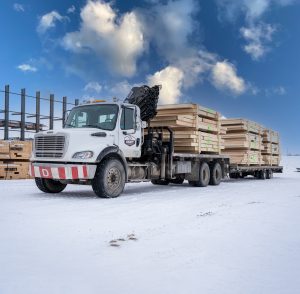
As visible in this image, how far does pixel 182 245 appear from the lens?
504cm

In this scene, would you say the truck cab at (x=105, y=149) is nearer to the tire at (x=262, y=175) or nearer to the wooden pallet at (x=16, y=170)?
the wooden pallet at (x=16, y=170)

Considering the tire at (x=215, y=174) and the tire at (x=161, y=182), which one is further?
the tire at (x=215, y=174)

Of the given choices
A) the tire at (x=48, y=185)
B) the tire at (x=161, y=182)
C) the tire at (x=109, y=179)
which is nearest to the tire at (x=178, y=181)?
→ the tire at (x=161, y=182)

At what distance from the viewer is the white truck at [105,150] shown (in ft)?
33.4

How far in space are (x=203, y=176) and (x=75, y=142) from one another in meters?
6.75

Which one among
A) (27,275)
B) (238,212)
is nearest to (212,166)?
(238,212)

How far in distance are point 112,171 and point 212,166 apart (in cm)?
693

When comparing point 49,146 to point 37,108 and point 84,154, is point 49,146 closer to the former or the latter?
point 84,154

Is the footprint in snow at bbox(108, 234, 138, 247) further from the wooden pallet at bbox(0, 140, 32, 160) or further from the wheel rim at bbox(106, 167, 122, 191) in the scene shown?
the wooden pallet at bbox(0, 140, 32, 160)

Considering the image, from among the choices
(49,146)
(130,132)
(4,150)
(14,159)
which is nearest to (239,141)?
(130,132)

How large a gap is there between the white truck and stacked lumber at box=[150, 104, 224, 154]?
0.60 m

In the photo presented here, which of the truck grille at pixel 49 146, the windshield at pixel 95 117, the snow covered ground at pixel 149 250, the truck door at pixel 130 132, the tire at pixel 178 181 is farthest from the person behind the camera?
the tire at pixel 178 181

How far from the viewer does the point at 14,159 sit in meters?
19.5

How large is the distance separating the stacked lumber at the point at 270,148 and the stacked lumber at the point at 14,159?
12.9 meters
